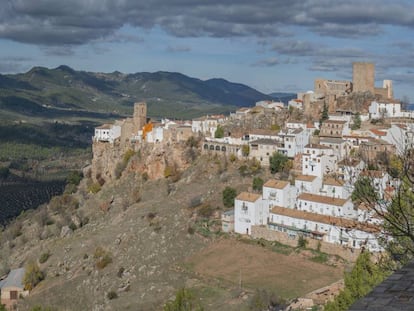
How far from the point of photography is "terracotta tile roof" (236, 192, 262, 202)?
143ft

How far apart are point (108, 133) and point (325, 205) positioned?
35628mm

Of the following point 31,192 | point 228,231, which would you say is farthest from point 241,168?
point 31,192

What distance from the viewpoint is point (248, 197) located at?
44188 millimetres

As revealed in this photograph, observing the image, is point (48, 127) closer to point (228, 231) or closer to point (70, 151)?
point (70, 151)

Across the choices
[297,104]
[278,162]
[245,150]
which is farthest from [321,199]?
[297,104]

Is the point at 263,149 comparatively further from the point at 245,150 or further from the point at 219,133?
the point at 219,133

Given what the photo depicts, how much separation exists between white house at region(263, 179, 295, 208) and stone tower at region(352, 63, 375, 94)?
27229 mm

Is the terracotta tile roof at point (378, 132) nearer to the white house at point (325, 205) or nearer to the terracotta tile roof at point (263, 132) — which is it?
the terracotta tile roof at point (263, 132)

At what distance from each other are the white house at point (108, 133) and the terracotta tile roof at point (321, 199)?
104 feet

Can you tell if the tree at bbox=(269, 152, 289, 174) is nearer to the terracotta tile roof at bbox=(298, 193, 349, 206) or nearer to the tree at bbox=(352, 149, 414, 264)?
the terracotta tile roof at bbox=(298, 193, 349, 206)

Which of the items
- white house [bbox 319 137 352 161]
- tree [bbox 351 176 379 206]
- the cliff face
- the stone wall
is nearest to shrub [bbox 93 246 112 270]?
the stone wall

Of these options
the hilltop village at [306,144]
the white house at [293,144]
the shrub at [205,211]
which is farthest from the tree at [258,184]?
the white house at [293,144]

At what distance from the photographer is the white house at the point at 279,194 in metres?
44.1

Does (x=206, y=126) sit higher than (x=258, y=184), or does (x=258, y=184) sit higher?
(x=206, y=126)
